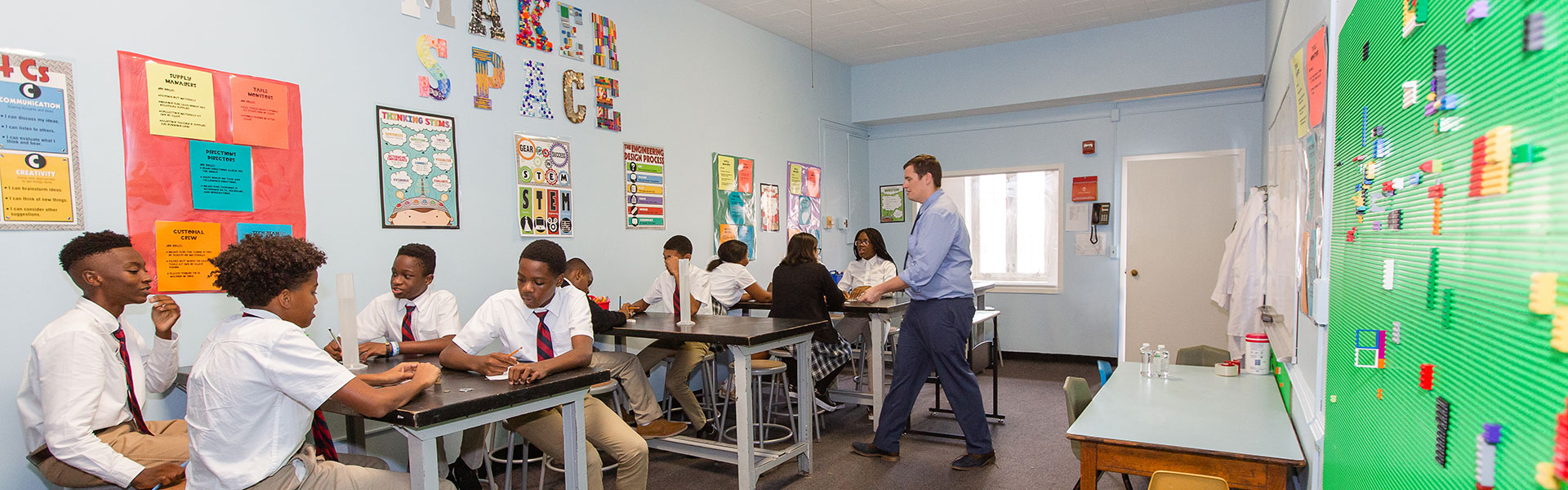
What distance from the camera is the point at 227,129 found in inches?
116

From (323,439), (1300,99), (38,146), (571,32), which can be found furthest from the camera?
(571,32)

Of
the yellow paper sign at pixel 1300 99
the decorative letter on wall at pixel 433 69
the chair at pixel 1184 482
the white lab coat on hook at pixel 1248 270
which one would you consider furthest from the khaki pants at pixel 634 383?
the yellow paper sign at pixel 1300 99

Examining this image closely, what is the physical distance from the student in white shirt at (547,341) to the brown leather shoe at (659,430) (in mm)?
944

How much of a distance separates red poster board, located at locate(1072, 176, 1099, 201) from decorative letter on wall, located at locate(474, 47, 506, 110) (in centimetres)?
507

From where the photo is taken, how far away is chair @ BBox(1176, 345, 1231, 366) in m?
3.55

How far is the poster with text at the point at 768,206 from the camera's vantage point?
20.2 feet

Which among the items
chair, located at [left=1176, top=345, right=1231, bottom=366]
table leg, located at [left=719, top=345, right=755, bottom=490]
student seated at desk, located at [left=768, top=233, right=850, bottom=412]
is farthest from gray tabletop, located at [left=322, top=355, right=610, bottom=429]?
chair, located at [left=1176, top=345, right=1231, bottom=366]

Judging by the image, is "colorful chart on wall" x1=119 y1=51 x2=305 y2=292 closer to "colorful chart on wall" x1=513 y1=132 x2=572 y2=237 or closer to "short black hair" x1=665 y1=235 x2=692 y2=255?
"colorful chart on wall" x1=513 y1=132 x2=572 y2=237

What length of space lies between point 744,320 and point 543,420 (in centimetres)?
131

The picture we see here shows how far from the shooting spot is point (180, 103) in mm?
2828

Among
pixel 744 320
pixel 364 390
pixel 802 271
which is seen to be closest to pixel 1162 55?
pixel 802 271

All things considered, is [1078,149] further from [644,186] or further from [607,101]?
[607,101]

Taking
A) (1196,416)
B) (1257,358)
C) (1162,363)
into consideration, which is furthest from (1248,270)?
(1196,416)

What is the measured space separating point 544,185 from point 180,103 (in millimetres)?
1720
